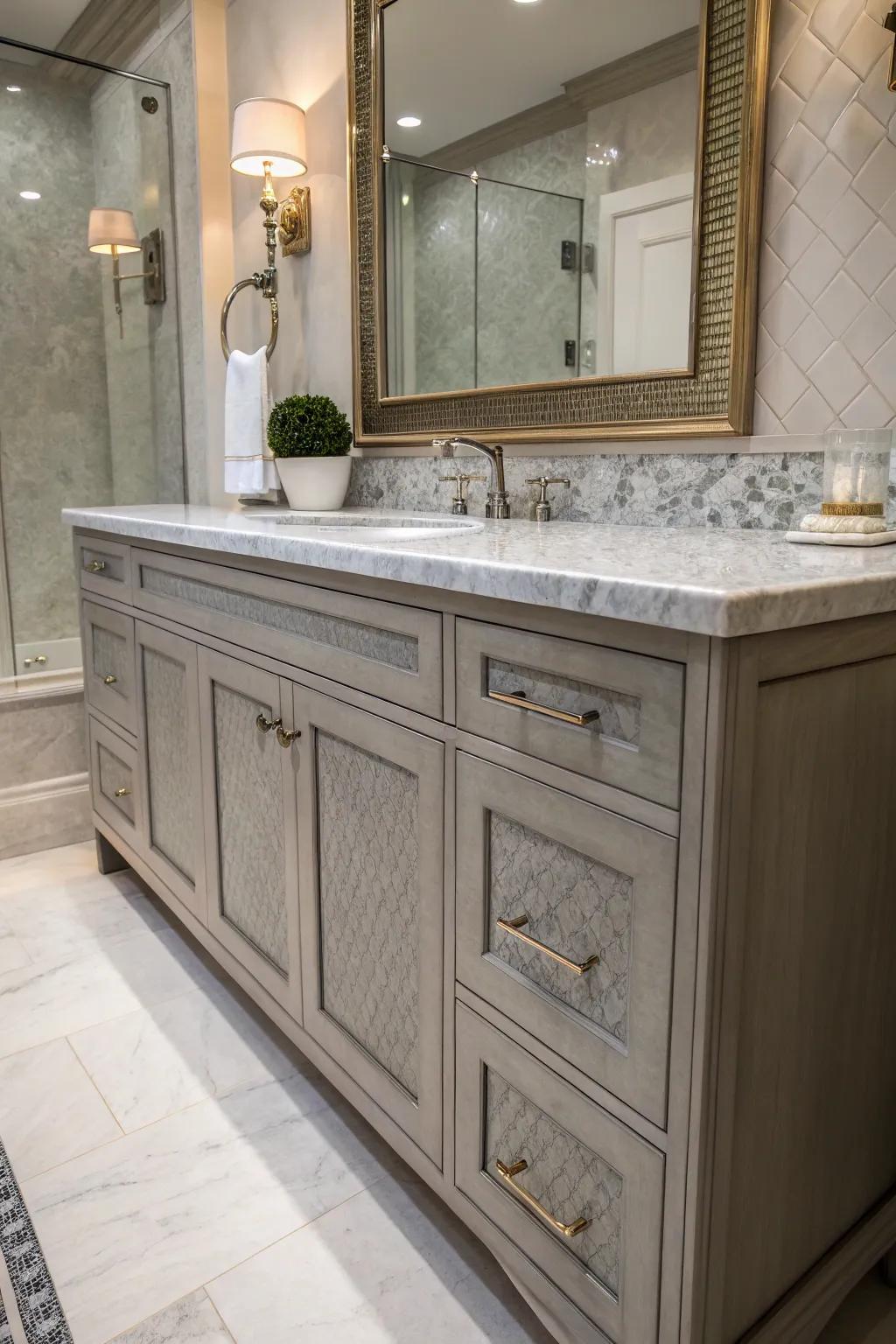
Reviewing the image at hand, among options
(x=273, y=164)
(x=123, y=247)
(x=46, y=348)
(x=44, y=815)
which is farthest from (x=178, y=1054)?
(x=123, y=247)

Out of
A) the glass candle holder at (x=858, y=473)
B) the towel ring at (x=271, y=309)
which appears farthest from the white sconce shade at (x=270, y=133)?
the glass candle holder at (x=858, y=473)

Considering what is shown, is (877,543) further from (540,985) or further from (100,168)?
(100,168)

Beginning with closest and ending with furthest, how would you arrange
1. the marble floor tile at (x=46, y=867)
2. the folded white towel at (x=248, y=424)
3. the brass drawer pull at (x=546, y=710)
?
the brass drawer pull at (x=546, y=710) → the folded white towel at (x=248, y=424) → the marble floor tile at (x=46, y=867)

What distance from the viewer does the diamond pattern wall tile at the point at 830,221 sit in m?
1.07

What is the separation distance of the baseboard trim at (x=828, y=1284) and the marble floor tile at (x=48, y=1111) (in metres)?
0.95

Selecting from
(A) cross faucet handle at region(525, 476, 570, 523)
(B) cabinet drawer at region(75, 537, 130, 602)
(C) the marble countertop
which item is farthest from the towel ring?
(C) the marble countertop

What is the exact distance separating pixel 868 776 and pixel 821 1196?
430 millimetres

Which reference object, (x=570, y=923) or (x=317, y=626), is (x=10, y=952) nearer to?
(x=317, y=626)

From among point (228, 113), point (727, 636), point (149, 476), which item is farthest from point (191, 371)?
point (727, 636)

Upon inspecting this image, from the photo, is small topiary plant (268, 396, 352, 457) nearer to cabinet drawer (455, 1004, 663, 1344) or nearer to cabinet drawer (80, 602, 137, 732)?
cabinet drawer (80, 602, 137, 732)

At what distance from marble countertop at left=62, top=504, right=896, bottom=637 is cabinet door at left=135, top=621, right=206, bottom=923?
1.37 ft

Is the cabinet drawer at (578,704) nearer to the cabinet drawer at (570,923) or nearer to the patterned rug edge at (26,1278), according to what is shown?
the cabinet drawer at (570,923)

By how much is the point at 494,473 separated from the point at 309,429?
55 cm

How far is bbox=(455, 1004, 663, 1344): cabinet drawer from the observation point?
2.67 ft
